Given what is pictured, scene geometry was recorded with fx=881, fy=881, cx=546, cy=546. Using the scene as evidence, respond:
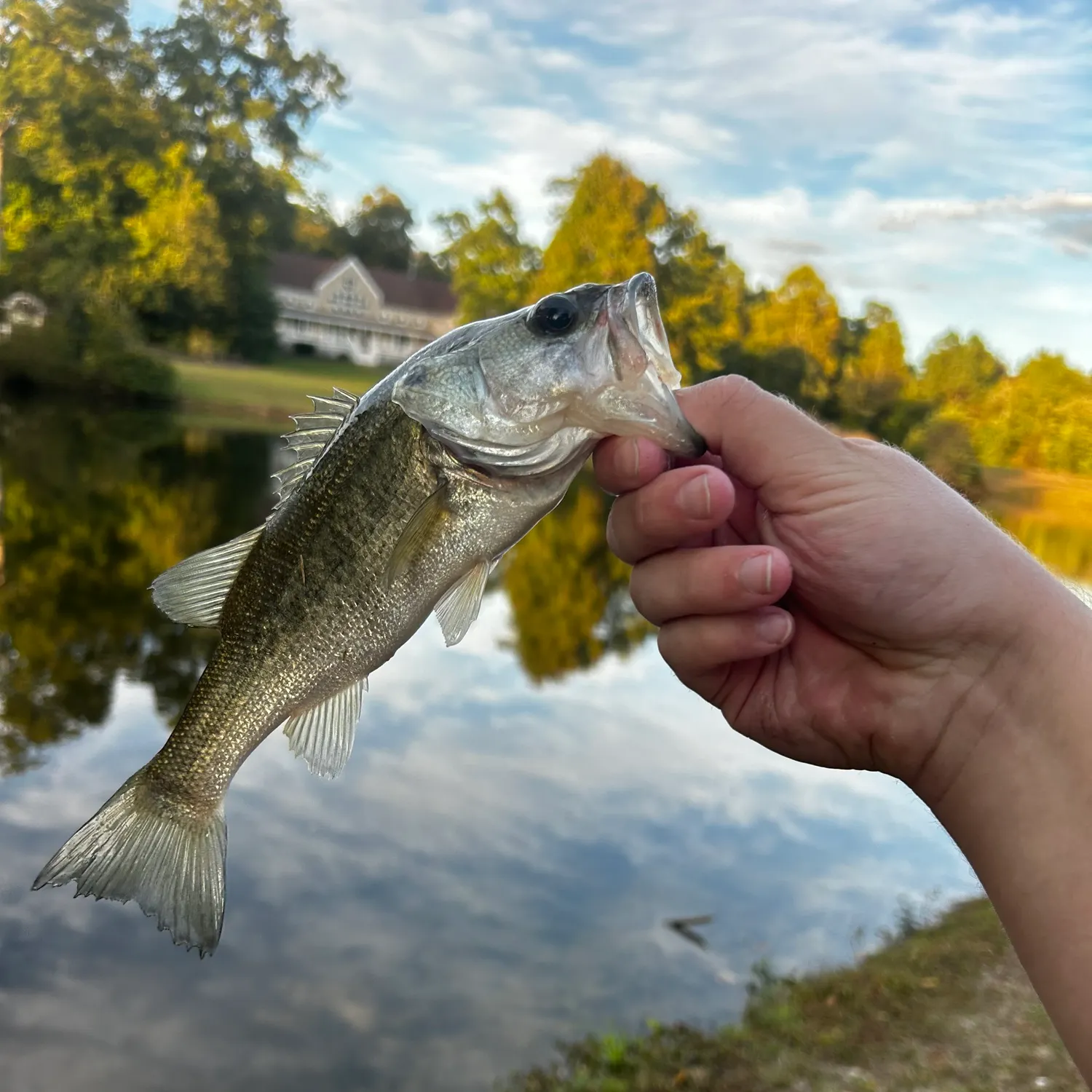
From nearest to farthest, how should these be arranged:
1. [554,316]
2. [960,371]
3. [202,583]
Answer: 1. [554,316]
2. [202,583]
3. [960,371]

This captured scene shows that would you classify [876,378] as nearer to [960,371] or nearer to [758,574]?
[960,371]

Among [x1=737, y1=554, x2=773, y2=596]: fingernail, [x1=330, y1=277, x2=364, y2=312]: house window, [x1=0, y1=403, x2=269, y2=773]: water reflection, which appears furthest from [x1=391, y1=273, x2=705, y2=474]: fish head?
[x1=330, y1=277, x2=364, y2=312]: house window

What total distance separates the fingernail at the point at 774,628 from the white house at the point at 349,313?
60279 mm

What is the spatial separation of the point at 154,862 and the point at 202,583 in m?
0.68

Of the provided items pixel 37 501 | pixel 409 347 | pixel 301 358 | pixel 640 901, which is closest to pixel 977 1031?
pixel 640 901

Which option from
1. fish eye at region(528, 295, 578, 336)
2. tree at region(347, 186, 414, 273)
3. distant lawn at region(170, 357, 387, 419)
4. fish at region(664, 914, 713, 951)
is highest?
Result: tree at region(347, 186, 414, 273)

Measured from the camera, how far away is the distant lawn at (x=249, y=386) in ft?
127

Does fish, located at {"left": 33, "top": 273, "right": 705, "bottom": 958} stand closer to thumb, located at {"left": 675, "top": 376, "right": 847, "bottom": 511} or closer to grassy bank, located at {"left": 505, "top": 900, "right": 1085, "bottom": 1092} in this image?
thumb, located at {"left": 675, "top": 376, "right": 847, "bottom": 511}

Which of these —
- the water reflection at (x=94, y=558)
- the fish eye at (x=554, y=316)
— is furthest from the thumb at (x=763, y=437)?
the water reflection at (x=94, y=558)

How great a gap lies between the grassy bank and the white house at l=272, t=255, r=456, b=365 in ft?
188

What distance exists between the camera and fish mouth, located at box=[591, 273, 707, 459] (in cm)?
193

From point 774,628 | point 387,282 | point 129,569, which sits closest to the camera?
point 774,628

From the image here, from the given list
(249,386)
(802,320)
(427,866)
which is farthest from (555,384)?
(802,320)

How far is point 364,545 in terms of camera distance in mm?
2088
